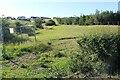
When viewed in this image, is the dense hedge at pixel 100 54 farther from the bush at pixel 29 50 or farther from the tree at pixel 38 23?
the tree at pixel 38 23

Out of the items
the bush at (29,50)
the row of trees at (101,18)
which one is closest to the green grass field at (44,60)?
the bush at (29,50)

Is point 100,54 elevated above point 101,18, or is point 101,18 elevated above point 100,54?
point 101,18

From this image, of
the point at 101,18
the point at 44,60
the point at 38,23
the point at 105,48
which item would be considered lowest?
the point at 44,60

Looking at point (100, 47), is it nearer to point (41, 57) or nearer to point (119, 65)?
point (119, 65)

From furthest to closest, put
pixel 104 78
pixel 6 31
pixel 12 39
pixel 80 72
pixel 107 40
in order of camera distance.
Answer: pixel 12 39 < pixel 6 31 < pixel 107 40 < pixel 80 72 < pixel 104 78

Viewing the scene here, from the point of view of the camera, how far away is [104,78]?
14.9ft

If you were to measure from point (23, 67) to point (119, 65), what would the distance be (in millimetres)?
2348

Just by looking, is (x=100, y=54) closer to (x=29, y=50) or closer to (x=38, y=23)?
(x=29, y=50)

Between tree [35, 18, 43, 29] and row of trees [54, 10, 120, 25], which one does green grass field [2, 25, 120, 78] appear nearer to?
row of trees [54, 10, 120, 25]

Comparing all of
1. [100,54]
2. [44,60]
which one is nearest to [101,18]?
[44,60]

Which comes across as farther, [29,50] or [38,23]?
[38,23]

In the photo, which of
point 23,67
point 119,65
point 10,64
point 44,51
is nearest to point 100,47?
point 119,65

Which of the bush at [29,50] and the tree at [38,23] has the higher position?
the tree at [38,23]

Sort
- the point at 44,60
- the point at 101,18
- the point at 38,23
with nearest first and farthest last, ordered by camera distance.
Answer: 1. the point at 44,60
2. the point at 101,18
3. the point at 38,23
